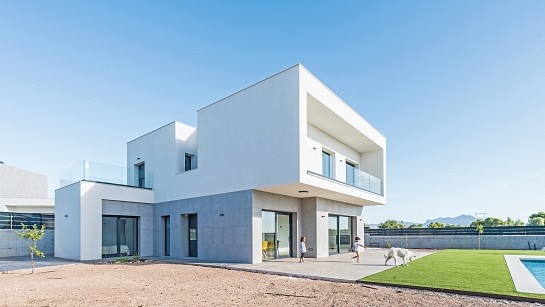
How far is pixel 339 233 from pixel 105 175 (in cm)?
1373

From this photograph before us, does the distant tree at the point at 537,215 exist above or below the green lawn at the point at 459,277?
below

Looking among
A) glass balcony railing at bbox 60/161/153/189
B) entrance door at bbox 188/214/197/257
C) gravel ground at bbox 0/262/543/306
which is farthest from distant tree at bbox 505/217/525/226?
glass balcony railing at bbox 60/161/153/189

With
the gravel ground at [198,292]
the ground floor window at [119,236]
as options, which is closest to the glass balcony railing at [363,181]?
the gravel ground at [198,292]

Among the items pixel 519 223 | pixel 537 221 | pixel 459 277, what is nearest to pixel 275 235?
pixel 459 277

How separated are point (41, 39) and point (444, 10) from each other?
53.1 feet

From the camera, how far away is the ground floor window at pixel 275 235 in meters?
15.8

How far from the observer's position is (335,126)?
17.7 meters

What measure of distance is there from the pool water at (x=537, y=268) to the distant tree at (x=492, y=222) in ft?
68.8

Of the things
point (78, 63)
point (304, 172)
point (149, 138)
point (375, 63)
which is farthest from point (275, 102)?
point (149, 138)

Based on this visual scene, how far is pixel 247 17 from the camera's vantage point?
16.1m

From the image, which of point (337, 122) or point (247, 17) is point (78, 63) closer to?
point (247, 17)

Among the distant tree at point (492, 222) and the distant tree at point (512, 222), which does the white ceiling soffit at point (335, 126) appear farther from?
the distant tree at point (492, 222)

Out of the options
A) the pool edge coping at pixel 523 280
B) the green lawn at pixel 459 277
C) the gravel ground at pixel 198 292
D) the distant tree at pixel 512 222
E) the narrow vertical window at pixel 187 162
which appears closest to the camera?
the gravel ground at pixel 198 292

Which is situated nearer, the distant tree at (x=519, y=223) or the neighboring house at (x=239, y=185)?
the neighboring house at (x=239, y=185)
